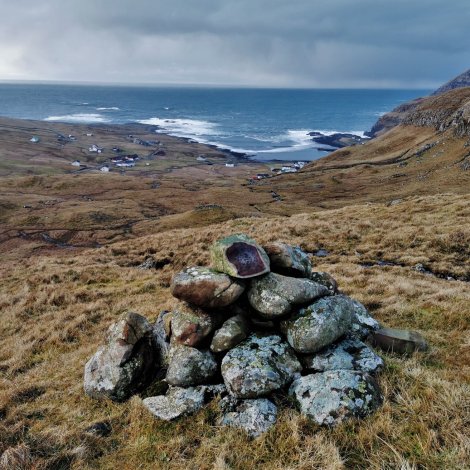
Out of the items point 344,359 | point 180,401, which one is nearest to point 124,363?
point 180,401

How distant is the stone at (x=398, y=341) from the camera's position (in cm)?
977

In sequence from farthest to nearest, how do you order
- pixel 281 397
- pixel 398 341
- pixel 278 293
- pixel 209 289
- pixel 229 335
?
pixel 398 341, pixel 209 289, pixel 278 293, pixel 229 335, pixel 281 397

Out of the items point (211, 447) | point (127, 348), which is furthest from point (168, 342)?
point (211, 447)

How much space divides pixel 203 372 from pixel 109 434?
2518 millimetres

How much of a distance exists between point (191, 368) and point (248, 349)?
1563 millimetres

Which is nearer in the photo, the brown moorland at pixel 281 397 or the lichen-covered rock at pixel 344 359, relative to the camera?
the brown moorland at pixel 281 397

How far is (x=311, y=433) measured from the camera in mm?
6988

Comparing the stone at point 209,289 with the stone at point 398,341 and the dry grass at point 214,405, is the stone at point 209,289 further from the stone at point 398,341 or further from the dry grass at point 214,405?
the stone at point 398,341

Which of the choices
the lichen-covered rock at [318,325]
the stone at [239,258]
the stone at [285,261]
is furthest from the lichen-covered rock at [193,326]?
the stone at [285,261]

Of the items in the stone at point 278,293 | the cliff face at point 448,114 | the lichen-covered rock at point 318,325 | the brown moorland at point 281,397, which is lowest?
the brown moorland at point 281,397

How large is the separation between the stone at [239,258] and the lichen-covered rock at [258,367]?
5.89 ft

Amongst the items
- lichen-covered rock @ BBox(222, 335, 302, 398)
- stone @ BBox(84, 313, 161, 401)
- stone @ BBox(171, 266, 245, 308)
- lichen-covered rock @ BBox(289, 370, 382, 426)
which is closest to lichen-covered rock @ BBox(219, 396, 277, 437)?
lichen-covered rock @ BBox(222, 335, 302, 398)

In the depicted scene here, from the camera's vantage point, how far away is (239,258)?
9938 mm

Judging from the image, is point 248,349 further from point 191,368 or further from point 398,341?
point 398,341
